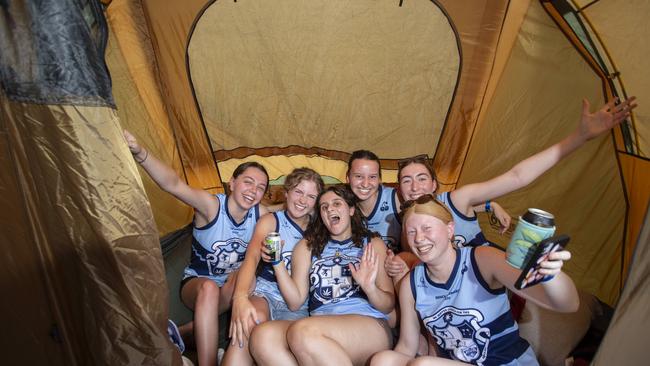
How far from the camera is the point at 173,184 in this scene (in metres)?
2.16

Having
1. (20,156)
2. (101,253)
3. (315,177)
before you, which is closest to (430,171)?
(315,177)

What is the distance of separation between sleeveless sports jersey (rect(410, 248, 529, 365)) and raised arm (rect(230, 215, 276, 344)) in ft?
2.44

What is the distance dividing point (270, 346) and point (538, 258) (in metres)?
1.13

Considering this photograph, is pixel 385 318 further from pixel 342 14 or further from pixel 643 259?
pixel 342 14

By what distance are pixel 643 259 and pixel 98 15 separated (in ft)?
5.87

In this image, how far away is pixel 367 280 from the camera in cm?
193

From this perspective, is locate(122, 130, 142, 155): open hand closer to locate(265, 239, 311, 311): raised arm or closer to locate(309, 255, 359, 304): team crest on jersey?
locate(265, 239, 311, 311): raised arm

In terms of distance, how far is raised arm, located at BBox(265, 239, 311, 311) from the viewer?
2.05 m

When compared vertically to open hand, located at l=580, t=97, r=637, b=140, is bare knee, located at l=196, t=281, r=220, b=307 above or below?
below

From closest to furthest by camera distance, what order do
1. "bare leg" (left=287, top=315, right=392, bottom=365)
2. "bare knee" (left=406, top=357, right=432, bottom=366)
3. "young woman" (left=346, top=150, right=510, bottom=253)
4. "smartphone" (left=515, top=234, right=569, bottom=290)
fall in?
"smartphone" (left=515, top=234, right=569, bottom=290) < "bare knee" (left=406, top=357, right=432, bottom=366) < "bare leg" (left=287, top=315, right=392, bottom=365) < "young woman" (left=346, top=150, right=510, bottom=253)

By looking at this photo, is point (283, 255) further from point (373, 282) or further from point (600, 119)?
point (600, 119)

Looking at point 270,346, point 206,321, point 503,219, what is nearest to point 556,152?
point 503,219

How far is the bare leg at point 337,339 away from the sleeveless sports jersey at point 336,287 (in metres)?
0.09


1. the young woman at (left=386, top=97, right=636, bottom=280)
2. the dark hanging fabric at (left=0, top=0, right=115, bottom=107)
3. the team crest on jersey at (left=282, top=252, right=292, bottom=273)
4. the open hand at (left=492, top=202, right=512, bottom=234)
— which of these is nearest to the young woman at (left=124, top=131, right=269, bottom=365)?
the team crest on jersey at (left=282, top=252, right=292, bottom=273)
